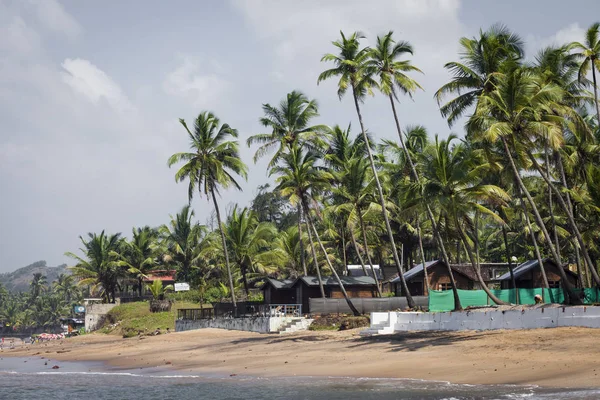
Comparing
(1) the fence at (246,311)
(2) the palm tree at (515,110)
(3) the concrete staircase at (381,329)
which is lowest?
(3) the concrete staircase at (381,329)

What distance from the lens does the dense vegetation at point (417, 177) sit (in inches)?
1192

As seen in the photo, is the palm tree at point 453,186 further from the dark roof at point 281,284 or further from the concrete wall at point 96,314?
the concrete wall at point 96,314

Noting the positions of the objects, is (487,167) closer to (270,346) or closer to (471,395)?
(270,346)

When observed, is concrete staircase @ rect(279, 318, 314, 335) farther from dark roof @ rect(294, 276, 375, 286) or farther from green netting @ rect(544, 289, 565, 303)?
green netting @ rect(544, 289, 565, 303)

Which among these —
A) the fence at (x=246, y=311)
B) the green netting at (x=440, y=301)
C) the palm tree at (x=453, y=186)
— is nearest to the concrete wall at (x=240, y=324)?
the fence at (x=246, y=311)

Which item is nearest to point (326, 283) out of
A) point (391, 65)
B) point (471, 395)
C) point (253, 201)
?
point (391, 65)

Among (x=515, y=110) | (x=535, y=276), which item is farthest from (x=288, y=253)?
(x=515, y=110)

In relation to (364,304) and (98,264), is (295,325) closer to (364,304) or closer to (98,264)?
(364,304)

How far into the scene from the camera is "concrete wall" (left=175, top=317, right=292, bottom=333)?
41156 millimetres

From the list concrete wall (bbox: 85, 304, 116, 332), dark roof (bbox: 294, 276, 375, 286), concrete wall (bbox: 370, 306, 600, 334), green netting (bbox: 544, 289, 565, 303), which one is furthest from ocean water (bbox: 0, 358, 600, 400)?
concrete wall (bbox: 85, 304, 116, 332)

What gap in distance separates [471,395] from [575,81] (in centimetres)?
2328

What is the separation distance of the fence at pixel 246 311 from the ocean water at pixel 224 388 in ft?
41.7

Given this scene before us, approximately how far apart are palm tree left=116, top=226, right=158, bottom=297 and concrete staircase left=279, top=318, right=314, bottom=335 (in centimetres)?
3201

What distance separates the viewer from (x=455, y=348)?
25.9m
